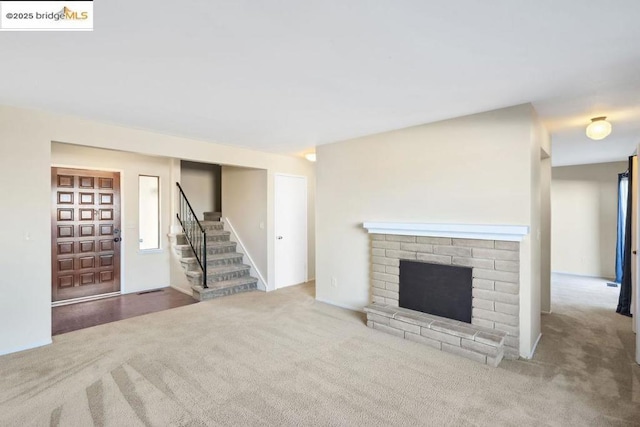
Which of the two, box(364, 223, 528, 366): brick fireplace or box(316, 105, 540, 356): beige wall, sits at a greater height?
box(316, 105, 540, 356): beige wall

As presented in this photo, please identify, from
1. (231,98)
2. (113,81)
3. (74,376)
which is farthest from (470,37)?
(74,376)

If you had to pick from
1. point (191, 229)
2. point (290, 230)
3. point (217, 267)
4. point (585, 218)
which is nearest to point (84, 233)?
point (191, 229)

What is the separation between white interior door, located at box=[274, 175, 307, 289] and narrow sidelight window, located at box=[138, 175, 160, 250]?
228cm

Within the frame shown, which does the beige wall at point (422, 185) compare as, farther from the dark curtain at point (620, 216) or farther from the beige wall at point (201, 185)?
the dark curtain at point (620, 216)

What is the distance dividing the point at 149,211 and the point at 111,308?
1892 mm

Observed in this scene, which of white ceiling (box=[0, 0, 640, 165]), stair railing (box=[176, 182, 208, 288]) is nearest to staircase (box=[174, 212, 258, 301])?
stair railing (box=[176, 182, 208, 288])

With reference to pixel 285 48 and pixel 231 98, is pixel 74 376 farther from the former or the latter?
pixel 285 48

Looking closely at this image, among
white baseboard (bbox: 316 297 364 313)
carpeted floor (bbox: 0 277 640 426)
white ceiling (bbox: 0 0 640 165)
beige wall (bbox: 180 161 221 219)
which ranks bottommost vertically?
carpeted floor (bbox: 0 277 640 426)

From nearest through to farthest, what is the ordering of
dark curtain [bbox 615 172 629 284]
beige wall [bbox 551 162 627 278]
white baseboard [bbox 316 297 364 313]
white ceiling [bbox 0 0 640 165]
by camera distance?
white ceiling [bbox 0 0 640 165] < white baseboard [bbox 316 297 364 313] < dark curtain [bbox 615 172 629 284] < beige wall [bbox 551 162 627 278]

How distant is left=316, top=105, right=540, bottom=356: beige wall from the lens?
310cm

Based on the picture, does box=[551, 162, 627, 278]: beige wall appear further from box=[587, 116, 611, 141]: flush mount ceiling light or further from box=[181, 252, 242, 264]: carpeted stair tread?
box=[181, 252, 242, 264]: carpeted stair tread

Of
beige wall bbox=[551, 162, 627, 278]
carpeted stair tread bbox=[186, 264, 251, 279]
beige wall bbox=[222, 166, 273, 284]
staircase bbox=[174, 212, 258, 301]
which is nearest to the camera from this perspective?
staircase bbox=[174, 212, 258, 301]

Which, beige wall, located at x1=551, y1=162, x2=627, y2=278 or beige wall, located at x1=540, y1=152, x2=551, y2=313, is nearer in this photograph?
beige wall, located at x1=540, y1=152, x2=551, y2=313

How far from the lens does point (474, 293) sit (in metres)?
3.28
